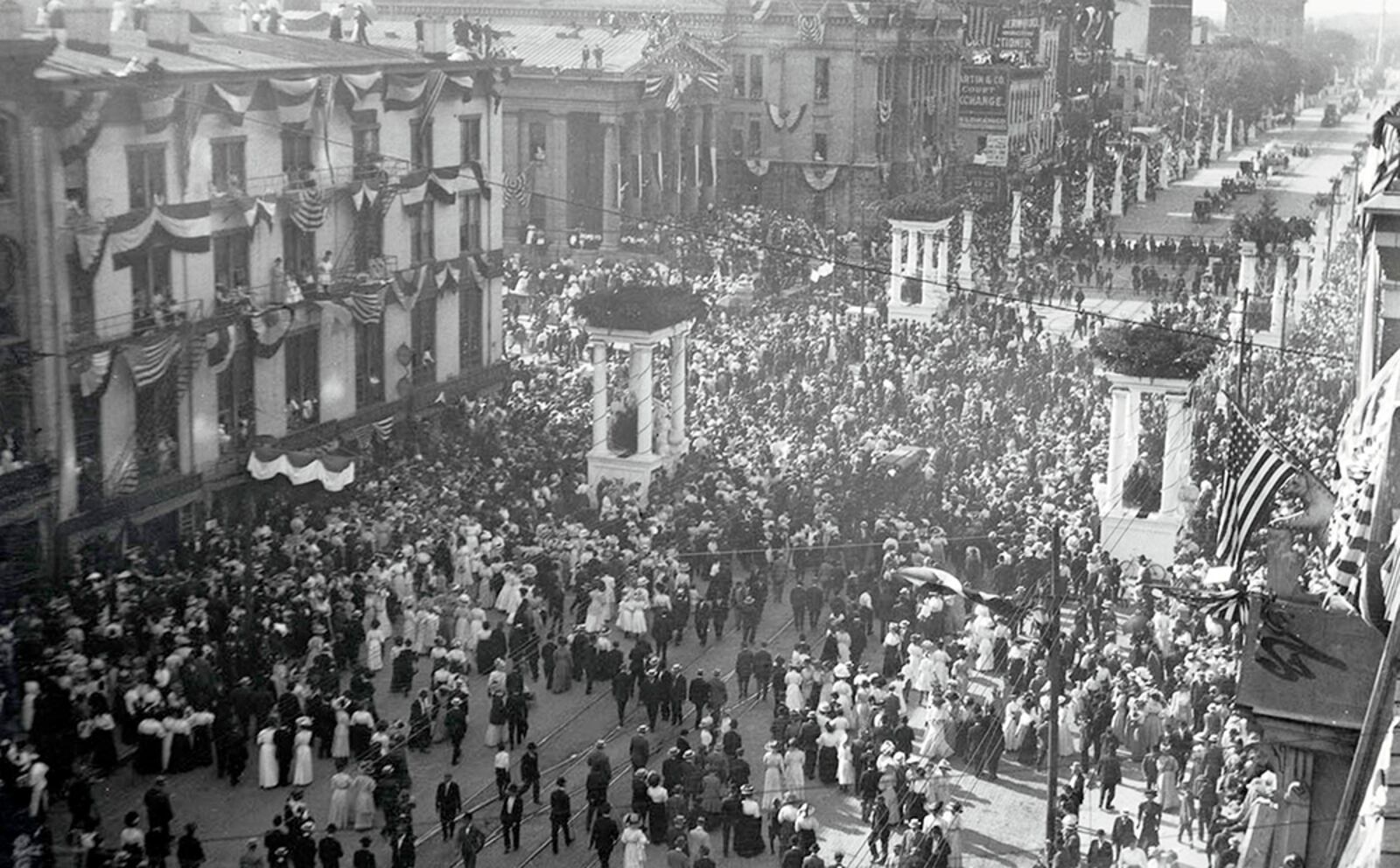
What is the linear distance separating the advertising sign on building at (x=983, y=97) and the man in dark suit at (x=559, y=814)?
74.7 metres

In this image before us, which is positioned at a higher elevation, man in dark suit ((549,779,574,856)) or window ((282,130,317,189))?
window ((282,130,317,189))

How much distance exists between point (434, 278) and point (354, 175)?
4.17 meters

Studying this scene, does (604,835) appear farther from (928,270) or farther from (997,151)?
(997,151)

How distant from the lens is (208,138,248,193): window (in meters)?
37.0

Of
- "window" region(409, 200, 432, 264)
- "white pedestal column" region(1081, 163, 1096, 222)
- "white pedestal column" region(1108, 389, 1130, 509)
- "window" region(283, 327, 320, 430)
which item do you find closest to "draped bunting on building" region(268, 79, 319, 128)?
"window" region(283, 327, 320, 430)

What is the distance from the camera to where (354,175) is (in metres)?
41.6

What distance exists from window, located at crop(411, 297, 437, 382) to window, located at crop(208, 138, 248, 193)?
Result: 24.0ft

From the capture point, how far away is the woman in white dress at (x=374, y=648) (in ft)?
92.5

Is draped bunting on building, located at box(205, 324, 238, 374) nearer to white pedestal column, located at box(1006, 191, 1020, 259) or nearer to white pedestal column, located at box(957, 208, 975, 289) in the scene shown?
white pedestal column, located at box(957, 208, 975, 289)

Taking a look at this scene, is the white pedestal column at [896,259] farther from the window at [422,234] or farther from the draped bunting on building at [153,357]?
the draped bunting on building at [153,357]

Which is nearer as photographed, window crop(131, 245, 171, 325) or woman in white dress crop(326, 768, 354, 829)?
woman in white dress crop(326, 768, 354, 829)

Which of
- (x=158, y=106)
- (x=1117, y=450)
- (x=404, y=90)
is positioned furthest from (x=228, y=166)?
(x=1117, y=450)

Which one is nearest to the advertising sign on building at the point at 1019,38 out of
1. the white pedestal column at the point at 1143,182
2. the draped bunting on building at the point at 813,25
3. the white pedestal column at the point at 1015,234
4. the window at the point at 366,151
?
the white pedestal column at the point at 1143,182

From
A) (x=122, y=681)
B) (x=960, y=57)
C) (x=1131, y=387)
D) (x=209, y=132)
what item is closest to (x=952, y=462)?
(x=1131, y=387)
